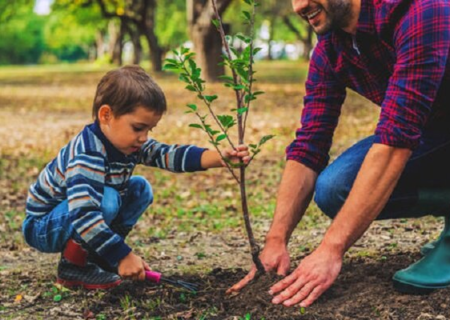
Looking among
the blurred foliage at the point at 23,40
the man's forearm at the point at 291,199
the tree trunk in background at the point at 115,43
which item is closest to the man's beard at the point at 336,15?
the man's forearm at the point at 291,199

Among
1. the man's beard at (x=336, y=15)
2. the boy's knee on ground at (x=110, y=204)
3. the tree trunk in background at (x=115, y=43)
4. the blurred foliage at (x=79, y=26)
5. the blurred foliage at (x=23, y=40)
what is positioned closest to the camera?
the man's beard at (x=336, y=15)

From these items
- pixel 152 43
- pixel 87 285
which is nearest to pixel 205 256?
pixel 87 285

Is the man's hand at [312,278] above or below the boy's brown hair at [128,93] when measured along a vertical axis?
below

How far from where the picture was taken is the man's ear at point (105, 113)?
337 centimetres

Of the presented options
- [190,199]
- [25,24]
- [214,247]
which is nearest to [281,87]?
[190,199]

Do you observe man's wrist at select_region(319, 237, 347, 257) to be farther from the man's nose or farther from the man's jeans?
the man's nose

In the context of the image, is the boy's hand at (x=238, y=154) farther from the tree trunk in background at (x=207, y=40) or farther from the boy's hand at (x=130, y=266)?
the tree trunk in background at (x=207, y=40)

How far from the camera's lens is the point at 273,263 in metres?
3.36

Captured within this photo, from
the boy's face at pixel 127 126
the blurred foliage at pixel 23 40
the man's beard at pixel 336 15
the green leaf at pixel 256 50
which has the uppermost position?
the man's beard at pixel 336 15

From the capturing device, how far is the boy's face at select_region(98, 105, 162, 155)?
130 inches

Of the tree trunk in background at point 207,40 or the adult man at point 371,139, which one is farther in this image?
the tree trunk in background at point 207,40

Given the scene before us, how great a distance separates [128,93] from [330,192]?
1026 mm

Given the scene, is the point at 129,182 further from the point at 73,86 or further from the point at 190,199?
the point at 73,86

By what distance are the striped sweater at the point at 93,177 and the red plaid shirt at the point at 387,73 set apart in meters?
0.60
